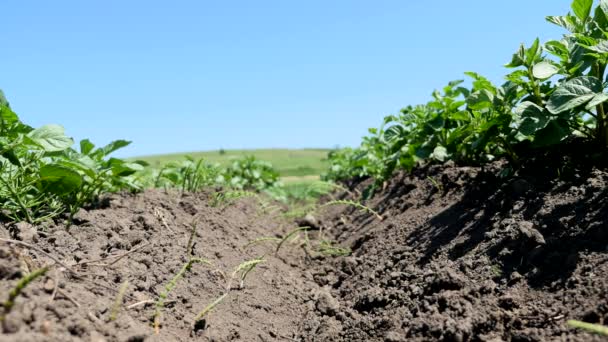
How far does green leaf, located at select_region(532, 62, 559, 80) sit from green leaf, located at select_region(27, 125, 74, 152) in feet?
6.67

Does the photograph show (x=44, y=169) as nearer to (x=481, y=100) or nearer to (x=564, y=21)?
(x=481, y=100)

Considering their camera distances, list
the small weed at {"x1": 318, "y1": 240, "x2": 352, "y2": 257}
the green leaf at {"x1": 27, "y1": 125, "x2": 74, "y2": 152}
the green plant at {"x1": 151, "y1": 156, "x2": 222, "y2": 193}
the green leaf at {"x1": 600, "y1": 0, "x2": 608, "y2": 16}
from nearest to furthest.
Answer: the green leaf at {"x1": 27, "y1": 125, "x2": 74, "y2": 152}, the green leaf at {"x1": 600, "y1": 0, "x2": 608, "y2": 16}, the small weed at {"x1": 318, "y1": 240, "x2": 352, "y2": 257}, the green plant at {"x1": 151, "y1": 156, "x2": 222, "y2": 193}

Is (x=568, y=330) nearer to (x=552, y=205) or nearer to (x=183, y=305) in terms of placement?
(x=552, y=205)

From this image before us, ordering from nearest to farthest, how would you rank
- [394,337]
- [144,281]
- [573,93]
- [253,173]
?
[394,337] < [144,281] < [573,93] < [253,173]

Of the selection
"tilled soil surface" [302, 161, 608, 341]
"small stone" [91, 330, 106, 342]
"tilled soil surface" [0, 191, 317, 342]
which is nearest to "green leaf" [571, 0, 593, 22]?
"tilled soil surface" [302, 161, 608, 341]

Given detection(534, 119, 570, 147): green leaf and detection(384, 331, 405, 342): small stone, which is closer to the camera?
detection(384, 331, 405, 342): small stone

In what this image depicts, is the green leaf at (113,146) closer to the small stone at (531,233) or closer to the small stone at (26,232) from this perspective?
the small stone at (26,232)

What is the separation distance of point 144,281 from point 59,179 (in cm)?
73

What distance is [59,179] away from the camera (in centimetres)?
232

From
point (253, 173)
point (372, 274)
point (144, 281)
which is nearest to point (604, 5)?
point (372, 274)

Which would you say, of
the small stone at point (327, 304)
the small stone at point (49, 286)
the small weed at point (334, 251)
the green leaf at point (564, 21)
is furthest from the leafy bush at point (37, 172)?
the green leaf at point (564, 21)

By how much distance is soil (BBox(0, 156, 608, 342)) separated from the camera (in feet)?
5.12

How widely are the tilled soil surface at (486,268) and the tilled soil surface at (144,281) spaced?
26 centimetres

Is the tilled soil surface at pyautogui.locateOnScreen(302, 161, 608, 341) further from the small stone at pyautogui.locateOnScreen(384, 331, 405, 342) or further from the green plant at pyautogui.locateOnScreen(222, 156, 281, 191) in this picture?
the green plant at pyautogui.locateOnScreen(222, 156, 281, 191)
